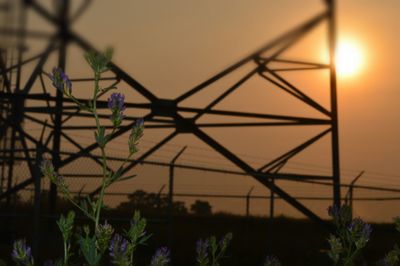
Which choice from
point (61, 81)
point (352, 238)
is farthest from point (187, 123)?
point (61, 81)

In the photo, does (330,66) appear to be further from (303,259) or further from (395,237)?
(395,237)

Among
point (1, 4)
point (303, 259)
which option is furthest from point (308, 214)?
point (1, 4)

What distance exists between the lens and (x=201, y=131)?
38.6 ft

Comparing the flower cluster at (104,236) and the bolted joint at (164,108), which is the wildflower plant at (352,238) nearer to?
the flower cluster at (104,236)

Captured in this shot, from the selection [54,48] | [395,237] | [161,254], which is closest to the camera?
[161,254]

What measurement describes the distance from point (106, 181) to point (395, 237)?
55.5ft

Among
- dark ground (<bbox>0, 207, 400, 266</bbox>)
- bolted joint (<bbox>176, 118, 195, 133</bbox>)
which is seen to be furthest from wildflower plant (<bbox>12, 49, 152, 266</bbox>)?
bolted joint (<bbox>176, 118, 195, 133</bbox>)

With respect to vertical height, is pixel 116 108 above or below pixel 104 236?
above

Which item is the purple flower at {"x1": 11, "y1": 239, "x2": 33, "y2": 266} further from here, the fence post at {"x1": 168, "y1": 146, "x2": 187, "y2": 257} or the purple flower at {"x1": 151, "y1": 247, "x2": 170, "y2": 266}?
the fence post at {"x1": 168, "y1": 146, "x2": 187, "y2": 257}

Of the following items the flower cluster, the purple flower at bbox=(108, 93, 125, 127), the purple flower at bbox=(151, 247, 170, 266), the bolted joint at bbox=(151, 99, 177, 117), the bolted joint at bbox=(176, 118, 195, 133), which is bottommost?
the purple flower at bbox=(151, 247, 170, 266)

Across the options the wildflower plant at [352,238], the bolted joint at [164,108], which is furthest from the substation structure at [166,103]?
the wildflower plant at [352,238]

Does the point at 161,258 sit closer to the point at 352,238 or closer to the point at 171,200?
the point at 352,238

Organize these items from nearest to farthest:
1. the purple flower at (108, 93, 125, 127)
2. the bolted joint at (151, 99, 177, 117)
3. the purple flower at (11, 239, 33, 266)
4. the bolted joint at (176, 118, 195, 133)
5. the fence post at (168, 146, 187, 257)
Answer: the purple flower at (11, 239, 33, 266)
the purple flower at (108, 93, 125, 127)
the fence post at (168, 146, 187, 257)
the bolted joint at (151, 99, 177, 117)
the bolted joint at (176, 118, 195, 133)

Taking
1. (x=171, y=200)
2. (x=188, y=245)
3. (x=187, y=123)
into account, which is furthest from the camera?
(x=188, y=245)
